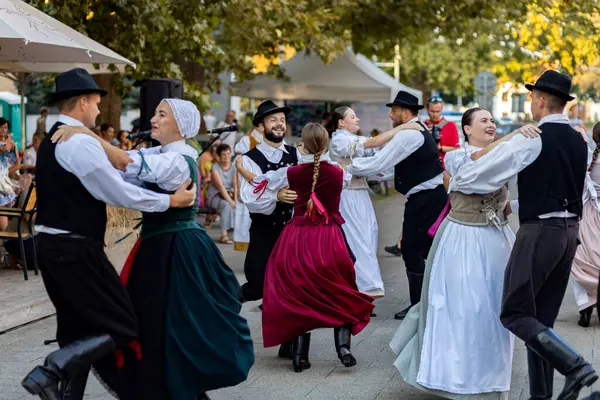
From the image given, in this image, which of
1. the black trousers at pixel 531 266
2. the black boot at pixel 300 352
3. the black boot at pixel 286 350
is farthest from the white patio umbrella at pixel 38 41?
the black trousers at pixel 531 266

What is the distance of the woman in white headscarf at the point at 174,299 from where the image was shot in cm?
583

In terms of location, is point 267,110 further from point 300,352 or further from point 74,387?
point 74,387

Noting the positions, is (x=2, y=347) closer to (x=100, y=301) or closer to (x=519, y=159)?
(x=100, y=301)

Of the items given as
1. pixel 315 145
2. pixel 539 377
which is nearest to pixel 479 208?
pixel 539 377

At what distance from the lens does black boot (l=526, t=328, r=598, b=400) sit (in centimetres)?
588

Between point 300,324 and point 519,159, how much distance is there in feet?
7.02

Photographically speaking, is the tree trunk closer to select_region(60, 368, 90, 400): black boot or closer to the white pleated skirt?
the white pleated skirt

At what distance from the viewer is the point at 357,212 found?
9.88 metres

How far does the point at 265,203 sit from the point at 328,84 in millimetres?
16359

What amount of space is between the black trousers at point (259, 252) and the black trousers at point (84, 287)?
104 inches

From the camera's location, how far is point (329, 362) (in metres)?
7.99

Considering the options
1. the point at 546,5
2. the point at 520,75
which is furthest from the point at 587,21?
the point at 520,75

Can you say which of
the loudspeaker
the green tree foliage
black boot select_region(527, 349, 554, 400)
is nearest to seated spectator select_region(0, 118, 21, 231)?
the green tree foliage

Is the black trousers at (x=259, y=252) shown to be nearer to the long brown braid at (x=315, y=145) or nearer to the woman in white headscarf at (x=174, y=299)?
the long brown braid at (x=315, y=145)
